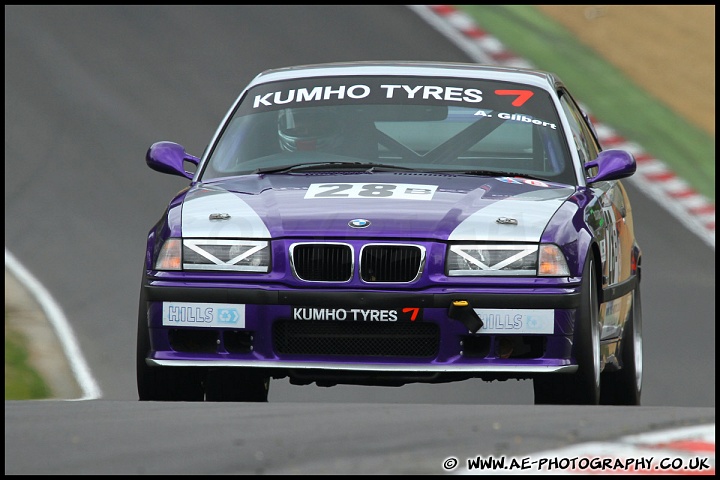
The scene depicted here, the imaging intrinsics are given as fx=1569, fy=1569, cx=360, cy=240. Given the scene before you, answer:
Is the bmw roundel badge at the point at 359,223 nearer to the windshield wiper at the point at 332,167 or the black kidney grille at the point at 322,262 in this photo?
the black kidney grille at the point at 322,262

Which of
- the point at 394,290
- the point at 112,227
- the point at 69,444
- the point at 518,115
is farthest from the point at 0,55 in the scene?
the point at 69,444

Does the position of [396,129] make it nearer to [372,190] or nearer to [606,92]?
[372,190]

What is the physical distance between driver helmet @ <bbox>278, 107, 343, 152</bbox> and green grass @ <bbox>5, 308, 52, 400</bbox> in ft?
8.03

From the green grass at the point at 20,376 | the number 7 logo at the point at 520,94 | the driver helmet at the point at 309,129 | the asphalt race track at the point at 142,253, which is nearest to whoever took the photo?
the asphalt race track at the point at 142,253

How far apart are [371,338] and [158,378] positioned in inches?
37.0

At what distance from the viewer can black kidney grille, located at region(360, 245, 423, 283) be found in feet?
20.4

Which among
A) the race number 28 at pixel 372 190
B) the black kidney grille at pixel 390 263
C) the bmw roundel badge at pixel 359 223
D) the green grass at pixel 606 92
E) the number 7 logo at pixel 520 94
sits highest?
the green grass at pixel 606 92

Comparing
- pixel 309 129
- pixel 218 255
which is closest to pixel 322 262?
pixel 218 255

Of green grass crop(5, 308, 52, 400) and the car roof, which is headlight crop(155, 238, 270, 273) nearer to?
the car roof

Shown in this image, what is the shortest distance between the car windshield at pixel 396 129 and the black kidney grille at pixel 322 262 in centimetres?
98

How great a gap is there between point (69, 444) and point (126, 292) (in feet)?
22.9

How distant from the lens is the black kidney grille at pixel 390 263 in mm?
6223

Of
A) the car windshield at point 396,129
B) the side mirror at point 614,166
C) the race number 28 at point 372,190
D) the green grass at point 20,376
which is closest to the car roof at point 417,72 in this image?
the car windshield at point 396,129

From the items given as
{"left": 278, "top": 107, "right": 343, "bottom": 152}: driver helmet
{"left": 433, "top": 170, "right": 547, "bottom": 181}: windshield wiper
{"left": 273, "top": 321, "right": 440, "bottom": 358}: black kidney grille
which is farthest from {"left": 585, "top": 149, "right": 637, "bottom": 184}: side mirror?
{"left": 273, "top": 321, "right": 440, "bottom": 358}: black kidney grille
